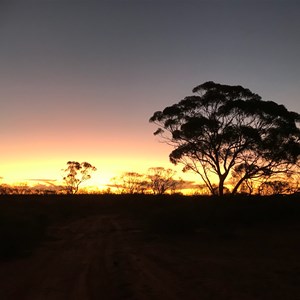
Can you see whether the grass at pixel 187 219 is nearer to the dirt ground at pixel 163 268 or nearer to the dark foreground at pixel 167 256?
the dark foreground at pixel 167 256

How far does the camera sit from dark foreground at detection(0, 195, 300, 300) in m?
8.10

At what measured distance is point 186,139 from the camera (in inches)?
1431

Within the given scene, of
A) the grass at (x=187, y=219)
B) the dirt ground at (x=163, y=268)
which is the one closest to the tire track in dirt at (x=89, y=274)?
the dirt ground at (x=163, y=268)

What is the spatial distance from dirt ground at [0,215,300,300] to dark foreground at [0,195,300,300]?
0.02m

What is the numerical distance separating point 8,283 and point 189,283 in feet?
13.6

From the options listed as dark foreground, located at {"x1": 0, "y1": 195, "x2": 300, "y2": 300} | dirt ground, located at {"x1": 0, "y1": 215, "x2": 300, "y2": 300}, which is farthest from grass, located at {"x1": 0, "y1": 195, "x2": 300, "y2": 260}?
dirt ground, located at {"x1": 0, "y1": 215, "x2": 300, "y2": 300}

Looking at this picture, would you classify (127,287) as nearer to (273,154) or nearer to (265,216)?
(265,216)

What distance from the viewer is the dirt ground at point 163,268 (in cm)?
789

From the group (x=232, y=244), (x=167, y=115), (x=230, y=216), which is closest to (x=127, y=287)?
(x=232, y=244)

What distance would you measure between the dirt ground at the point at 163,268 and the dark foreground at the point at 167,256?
0.02 metres

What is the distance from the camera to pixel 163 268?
1030 centimetres

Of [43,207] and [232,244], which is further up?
[43,207]

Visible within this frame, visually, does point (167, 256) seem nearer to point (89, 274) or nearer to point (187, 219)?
point (89, 274)

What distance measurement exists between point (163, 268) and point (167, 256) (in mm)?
2012
